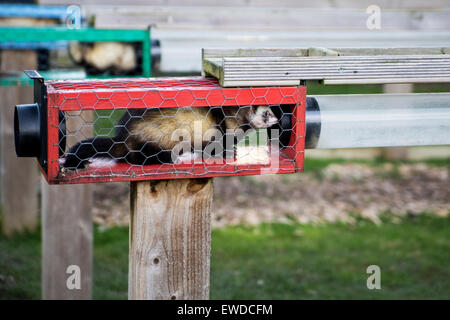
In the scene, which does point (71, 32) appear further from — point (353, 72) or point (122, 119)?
point (353, 72)

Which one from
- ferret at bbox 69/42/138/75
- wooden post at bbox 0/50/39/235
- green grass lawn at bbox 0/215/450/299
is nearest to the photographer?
ferret at bbox 69/42/138/75

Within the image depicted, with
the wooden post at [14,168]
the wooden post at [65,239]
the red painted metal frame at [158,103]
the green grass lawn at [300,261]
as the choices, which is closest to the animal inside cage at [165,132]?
the red painted metal frame at [158,103]

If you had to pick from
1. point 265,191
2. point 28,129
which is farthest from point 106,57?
point 265,191

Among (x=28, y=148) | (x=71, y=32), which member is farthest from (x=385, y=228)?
(x=28, y=148)

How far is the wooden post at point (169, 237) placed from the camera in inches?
66.5

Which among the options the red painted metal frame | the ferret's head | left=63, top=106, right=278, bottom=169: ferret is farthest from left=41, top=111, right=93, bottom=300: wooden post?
the red painted metal frame

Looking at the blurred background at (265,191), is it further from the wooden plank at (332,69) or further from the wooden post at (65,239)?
the wooden plank at (332,69)

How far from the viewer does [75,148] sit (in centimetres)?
185

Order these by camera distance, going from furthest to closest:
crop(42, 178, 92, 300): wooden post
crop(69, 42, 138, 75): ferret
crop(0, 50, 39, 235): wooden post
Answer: crop(0, 50, 39, 235): wooden post < crop(69, 42, 138, 75): ferret < crop(42, 178, 92, 300): wooden post

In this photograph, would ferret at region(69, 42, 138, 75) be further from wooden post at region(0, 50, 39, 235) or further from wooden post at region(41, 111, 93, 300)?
wooden post at region(0, 50, 39, 235)

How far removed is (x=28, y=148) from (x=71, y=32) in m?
1.71

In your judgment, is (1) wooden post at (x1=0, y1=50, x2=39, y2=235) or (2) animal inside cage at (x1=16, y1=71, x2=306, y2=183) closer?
(2) animal inside cage at (x1=16, y1=71, x2=306, y2=183)

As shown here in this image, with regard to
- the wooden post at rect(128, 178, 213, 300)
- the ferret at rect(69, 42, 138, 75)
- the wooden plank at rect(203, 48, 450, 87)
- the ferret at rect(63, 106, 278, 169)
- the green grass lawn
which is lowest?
the green grass lawn

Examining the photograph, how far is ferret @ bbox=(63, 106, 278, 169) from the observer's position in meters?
1.78
